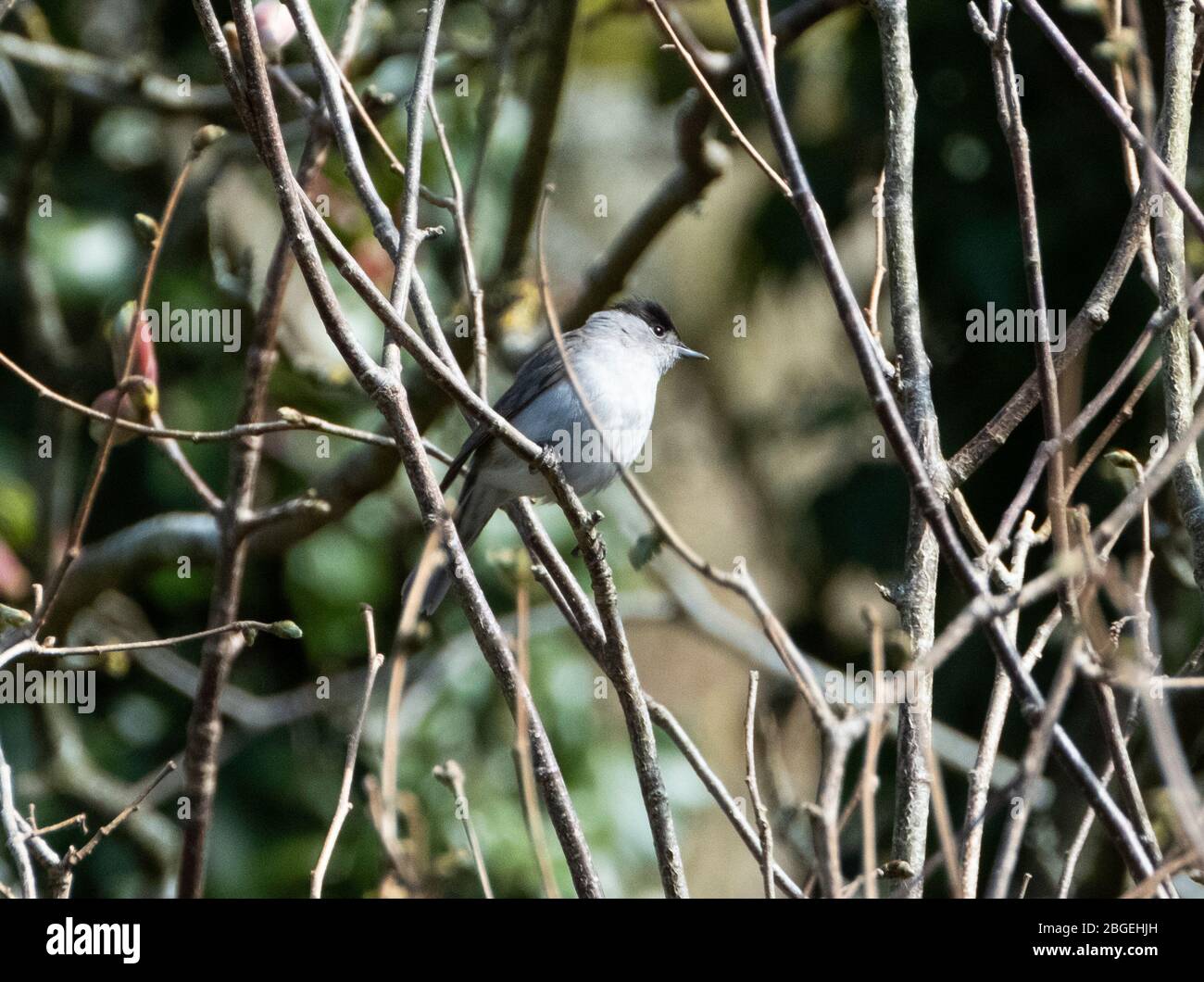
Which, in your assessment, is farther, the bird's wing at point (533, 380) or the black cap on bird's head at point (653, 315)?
the black cap on bird's head at point (653, 315)

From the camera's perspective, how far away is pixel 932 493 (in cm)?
166

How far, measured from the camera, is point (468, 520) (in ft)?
14.5

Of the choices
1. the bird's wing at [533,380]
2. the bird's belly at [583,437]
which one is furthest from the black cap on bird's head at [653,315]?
the bird's belly at [583,437]

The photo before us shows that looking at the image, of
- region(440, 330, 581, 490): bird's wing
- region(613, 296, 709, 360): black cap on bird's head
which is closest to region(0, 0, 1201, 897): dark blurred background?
region(440, 330, 581, 490): bird's wing

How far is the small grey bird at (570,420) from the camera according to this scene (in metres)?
4.01

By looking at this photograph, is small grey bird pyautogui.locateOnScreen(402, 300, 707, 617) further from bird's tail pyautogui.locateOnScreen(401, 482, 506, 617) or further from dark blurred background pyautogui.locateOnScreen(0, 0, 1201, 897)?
dark blurred background pyautogui.locateOnScreen(0, 0, 1201, 897)

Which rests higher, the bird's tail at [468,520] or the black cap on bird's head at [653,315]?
the black cap on bird's head at [653,315]

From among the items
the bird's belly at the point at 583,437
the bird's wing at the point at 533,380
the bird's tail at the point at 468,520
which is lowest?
the bird's tail at the point at 468,520

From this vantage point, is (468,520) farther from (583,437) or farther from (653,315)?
(653,315)

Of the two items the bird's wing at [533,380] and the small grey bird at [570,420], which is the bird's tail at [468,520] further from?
the bird's wing at [533,380]

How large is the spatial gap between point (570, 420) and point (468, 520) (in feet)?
1.67
